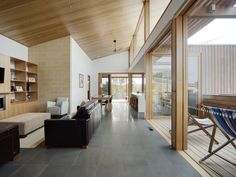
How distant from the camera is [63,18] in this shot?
19.5 ft

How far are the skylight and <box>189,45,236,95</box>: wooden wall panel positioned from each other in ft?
0.55

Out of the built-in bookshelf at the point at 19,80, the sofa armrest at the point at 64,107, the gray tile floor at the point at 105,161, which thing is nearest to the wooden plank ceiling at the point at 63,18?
the built-in bookshelf at the point at 19,80

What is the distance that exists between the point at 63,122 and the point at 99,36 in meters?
6.29

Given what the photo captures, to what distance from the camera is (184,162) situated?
280cm

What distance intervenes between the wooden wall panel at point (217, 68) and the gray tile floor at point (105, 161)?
12.2 ft

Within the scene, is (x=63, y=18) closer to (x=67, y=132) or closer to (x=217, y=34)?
(x=67, y=132)

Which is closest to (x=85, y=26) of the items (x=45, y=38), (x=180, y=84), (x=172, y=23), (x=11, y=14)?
(x=45, y=38)

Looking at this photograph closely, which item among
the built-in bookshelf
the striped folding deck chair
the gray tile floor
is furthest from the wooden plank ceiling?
the striped folding deck chair

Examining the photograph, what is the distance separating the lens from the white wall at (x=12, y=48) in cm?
594

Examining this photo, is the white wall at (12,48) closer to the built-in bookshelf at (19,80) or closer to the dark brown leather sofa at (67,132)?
the built-in bookshelf at (19,80)

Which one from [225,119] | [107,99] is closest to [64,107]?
[107,99]

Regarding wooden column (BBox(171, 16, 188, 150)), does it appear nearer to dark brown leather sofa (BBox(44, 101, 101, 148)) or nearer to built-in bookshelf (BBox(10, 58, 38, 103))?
dark brown leather sofa (BBox(44, 101, 101, 148))

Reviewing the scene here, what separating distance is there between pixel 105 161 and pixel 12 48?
5665 millimetres

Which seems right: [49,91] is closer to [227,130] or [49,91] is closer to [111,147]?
[111,147]
